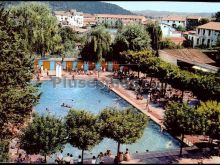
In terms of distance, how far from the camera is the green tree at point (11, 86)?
17.5m

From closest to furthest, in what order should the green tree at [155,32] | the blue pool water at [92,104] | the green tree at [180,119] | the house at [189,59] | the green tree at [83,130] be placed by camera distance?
1. the green tree at [83,130]
2. the green tree at [180,119]
3. the blue pool water at [92,104]
4. the house at [189,59]
5. the green tree at [155,32]

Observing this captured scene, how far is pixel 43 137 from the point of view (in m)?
15.4

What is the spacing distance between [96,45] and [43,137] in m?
29.6

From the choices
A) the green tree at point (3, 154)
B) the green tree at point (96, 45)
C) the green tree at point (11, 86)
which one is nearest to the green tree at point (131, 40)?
the green tree at point (96, 45)

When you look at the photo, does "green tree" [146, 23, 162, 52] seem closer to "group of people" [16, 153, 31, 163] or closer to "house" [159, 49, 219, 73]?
"house" [159, 49, 219, 73]

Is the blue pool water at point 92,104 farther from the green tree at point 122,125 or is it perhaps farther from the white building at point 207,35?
the white building at point 207,35

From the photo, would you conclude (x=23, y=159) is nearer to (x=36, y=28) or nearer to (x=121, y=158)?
(x=121, y=158)

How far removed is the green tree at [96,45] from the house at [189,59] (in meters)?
7.54

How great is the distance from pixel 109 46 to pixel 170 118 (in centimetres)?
2899

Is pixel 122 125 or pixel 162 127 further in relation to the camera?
pixel 162 127

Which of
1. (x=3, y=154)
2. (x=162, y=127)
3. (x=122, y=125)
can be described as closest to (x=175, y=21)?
(x=162, y=127)

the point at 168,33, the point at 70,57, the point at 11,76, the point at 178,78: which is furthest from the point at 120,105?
the point at 168,33

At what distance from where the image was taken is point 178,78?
2877 centimetres

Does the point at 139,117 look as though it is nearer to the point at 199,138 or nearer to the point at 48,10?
the point at 199,138
